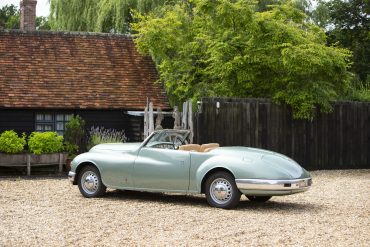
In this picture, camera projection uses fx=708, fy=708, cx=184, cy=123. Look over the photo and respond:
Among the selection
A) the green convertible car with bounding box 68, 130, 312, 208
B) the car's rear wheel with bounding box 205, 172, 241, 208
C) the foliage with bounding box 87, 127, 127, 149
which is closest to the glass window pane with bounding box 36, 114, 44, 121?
the foliage with bounding box 87, 127, 127, 149

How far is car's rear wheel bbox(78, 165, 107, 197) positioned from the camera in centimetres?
1323

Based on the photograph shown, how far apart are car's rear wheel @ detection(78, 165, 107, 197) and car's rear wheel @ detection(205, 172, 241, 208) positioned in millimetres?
2289

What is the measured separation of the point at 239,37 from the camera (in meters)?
20.1

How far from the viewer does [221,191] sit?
39.0 feet

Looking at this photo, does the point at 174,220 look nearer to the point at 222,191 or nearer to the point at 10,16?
the point at 222,191

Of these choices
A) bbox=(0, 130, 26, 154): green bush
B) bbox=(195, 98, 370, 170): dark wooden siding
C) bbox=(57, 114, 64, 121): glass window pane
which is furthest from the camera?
bbox=(57, 114, 64, 121): glass window pane

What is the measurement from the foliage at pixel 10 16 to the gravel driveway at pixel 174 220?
151 ft

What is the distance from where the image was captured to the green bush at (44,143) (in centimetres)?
1847

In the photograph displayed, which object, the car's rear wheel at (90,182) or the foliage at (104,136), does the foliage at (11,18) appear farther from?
the car's rear wheel at (90,182)

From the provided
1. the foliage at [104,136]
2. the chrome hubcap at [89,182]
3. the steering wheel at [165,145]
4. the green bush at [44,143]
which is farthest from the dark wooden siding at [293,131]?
the chrome hubcap at [89,182]

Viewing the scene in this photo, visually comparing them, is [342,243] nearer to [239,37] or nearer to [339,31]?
Answer: [239,37]

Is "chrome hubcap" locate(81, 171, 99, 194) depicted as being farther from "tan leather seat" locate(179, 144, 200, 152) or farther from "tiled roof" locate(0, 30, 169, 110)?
"tiled roof" locate(0, 30, 169, 110)

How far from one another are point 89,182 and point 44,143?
5648mm

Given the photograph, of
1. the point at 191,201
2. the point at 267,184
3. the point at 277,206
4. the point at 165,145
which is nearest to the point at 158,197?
the point at 191,201
